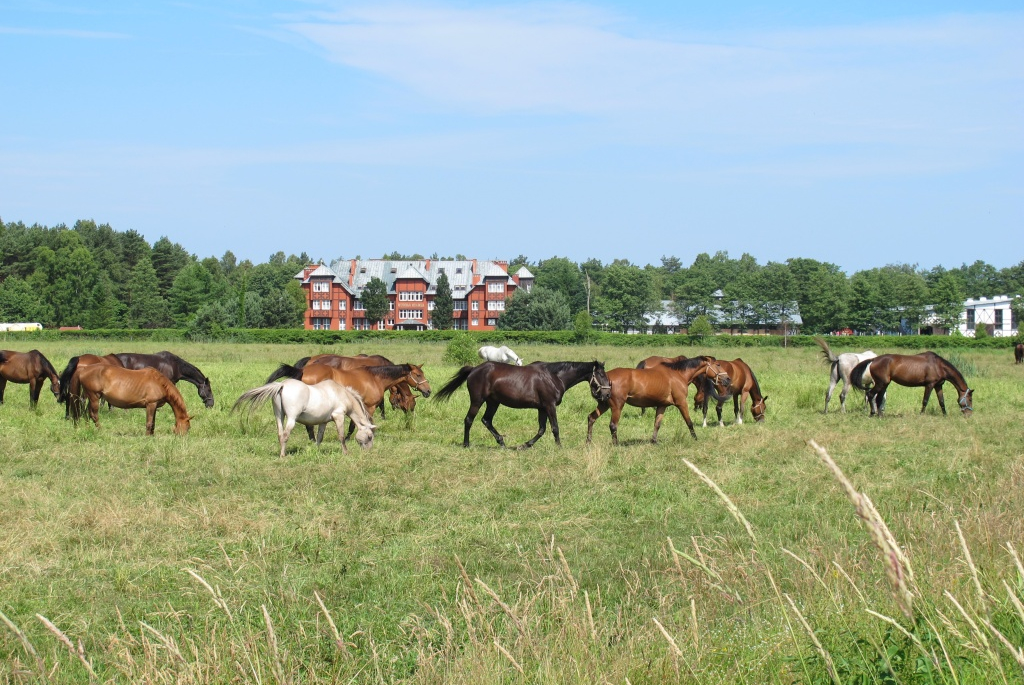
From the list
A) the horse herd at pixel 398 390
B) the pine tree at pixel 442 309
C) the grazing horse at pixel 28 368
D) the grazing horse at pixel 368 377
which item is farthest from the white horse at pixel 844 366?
the pine tree at pixel 442 309

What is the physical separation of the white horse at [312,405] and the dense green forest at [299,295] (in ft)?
184

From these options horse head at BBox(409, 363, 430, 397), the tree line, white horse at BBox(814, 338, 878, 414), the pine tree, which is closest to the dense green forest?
the tree line

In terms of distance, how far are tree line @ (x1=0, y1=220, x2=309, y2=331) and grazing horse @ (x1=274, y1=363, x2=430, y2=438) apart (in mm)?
57717

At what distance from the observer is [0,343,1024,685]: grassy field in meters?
4.17

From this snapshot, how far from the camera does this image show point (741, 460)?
13398 mm

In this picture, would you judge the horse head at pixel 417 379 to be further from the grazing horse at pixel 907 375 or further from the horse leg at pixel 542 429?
the grazing horse at pixel 907 375

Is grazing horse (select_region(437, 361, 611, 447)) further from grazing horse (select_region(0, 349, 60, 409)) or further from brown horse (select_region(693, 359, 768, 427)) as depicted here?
grazing horse (select_region(0, 349, 60, 409))

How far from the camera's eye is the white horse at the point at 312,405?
13727 mm

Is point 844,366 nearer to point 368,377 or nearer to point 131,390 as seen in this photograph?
point 368,377

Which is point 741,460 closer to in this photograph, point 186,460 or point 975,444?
point 975,444

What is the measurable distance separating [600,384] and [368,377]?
409cm

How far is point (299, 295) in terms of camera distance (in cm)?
12075

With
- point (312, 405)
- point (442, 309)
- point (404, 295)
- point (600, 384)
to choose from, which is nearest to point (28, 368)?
point (312, 405)

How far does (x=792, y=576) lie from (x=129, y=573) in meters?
4.93
